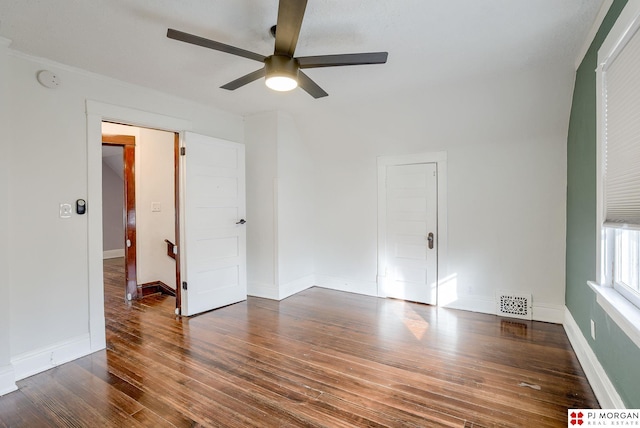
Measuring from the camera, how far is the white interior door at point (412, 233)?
13.4 ft

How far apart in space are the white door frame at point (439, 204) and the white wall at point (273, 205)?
1.19m

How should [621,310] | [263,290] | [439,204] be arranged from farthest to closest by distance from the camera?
[263,290]
[439,204]
[621,310]

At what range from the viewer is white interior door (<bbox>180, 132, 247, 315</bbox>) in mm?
3623

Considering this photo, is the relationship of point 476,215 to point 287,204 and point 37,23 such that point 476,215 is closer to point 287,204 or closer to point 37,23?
point 287,204

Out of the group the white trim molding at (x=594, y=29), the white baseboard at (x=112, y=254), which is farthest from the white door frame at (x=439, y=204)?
the white baseboard at (x=112, y=254)

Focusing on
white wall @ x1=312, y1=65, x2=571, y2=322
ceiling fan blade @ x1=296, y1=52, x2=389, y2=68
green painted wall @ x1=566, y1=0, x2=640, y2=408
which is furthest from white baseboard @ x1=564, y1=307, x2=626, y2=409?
ceiling fan blade @ x1=296, y1=52, x2=389, y2=68

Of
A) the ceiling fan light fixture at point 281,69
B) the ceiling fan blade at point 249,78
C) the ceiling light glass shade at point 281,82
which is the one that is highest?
the ceiling fan blade at point 249,78

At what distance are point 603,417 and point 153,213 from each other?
5033 mm

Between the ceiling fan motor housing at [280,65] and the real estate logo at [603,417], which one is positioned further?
the ceiling fan motor housing at [280,65]

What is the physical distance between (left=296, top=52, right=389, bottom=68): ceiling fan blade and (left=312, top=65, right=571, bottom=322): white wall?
60.3 inches

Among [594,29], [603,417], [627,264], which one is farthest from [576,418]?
[594,29]

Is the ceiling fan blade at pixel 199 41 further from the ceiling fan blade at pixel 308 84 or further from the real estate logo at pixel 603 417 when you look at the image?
the real estate logo at pixel 603 417

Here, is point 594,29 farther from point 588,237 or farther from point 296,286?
point 296,286

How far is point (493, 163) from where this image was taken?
3.72 meters
